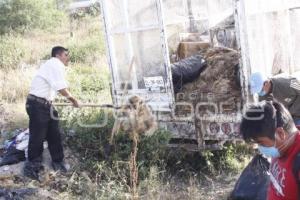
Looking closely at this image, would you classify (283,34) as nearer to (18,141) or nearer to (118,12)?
(118,12)

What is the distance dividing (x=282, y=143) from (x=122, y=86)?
164 inches

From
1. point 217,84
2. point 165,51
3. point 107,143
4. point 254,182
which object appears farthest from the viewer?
point 107,143

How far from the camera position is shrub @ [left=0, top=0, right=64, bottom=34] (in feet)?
65.5

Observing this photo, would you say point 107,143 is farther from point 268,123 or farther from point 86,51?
point 86,51

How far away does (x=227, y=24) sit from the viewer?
6840mm

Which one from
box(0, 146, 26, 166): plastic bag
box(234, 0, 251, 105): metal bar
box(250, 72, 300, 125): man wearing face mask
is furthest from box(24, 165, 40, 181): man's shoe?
box(250, 72, 300, 125): man wearing face mask

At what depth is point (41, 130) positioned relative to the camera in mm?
6027

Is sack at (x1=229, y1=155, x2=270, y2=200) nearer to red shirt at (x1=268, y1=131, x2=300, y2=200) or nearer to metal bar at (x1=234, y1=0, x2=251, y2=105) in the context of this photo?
metal bar at (x1=234, y1=0, x2=251, y2=105)

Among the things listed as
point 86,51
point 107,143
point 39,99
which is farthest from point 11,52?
point 107,143

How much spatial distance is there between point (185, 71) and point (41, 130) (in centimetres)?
198

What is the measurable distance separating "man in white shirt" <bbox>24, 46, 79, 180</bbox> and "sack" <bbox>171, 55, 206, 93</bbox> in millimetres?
1309

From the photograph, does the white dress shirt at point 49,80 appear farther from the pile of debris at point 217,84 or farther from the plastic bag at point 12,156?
Result: the pile of debris at point 217,84

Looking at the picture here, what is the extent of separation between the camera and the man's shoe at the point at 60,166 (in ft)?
20.0

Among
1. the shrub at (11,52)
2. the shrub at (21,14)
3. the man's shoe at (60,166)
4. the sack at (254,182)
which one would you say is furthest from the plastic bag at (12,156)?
the shrub at (21,14)
